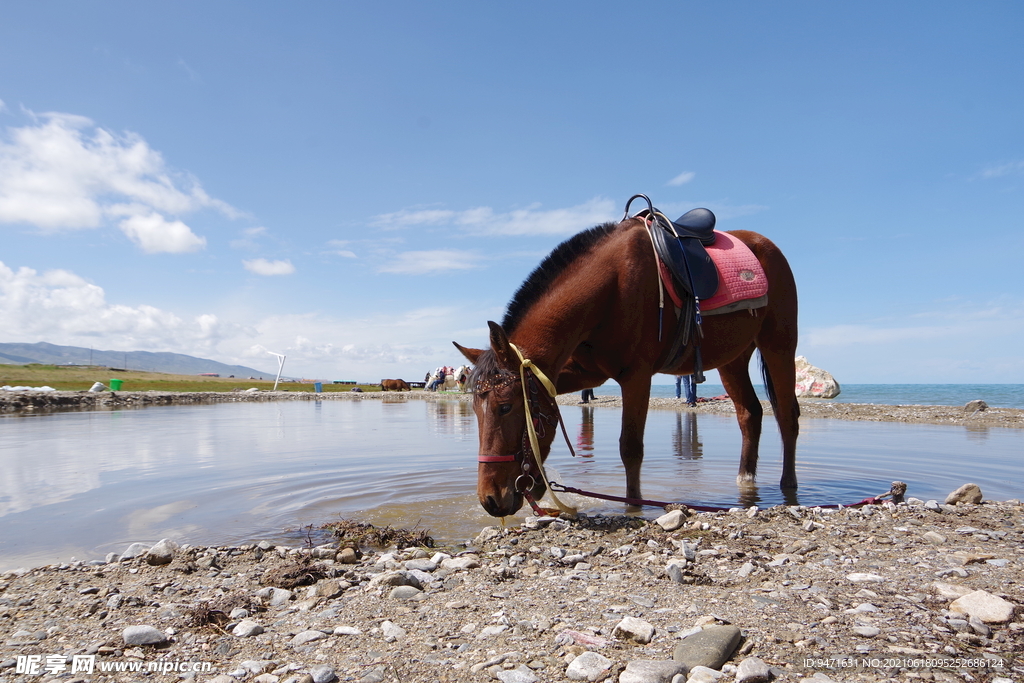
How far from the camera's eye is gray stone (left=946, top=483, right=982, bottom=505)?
17.0 feet

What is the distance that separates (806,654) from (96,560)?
4543 mm

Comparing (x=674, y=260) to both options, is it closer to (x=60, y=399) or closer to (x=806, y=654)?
(x=806, y=654)

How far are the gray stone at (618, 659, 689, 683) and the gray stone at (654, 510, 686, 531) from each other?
7.30 ft

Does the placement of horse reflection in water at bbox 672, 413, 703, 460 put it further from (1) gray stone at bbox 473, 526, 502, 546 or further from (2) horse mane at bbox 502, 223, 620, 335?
(1) gray stone at bbox 473, 526, 502, 546

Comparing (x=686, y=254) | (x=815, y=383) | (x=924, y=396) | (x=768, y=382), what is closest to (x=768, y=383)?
(x=768, y=382)

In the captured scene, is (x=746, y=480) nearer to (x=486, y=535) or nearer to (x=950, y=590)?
(x=486, y=535)

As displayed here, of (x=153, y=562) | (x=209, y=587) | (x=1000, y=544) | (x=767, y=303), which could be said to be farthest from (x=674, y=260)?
(x=153, y=562)

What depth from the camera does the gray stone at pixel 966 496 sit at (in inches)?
204

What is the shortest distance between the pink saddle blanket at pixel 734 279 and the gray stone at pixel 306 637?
13.0 ft

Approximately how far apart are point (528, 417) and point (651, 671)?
88.9 inches

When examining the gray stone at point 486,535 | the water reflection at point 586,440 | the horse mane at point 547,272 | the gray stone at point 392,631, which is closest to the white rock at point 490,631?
the gray stone at point 392,631

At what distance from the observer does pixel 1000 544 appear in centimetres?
388

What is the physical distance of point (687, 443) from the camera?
10883 mm

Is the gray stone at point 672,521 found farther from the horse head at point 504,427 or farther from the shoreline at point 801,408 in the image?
the shoreline at point 801,408
